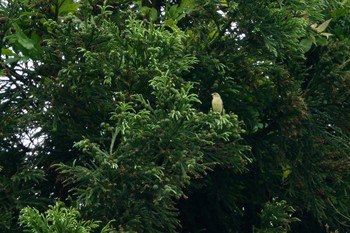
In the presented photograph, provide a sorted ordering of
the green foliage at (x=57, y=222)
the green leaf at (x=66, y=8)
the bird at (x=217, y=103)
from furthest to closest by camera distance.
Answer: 1. the green leaf at (x=66, y=8)
2. the bird at (x=217, y=103)
3. the green foliage at (x=57, y=222)

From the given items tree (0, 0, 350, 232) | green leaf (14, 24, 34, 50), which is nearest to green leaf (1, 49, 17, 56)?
tree (0, 0, 350, 232)

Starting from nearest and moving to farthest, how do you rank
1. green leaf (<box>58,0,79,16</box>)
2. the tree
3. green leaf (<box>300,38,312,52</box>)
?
the tree, green leaf (<box>58,0,79,16</box>), green leaf (<box>300,38,312,52</box>)

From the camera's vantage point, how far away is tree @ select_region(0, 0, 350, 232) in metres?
7.72

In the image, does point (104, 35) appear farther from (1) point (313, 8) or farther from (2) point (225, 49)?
(1) point (313, 8)

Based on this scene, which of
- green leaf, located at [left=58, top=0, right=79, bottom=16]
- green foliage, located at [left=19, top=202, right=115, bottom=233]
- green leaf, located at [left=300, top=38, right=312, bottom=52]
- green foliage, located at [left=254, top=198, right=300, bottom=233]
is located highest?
green leaf, located at [left=58, top=0, right=79, bottom=16]

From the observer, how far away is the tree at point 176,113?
25.3 feet

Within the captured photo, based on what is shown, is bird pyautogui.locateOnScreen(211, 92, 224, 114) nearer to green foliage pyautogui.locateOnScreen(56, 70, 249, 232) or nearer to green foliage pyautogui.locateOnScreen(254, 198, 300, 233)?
green foliage pyautogui.locateOnScreen(56, 70, 249, 232)

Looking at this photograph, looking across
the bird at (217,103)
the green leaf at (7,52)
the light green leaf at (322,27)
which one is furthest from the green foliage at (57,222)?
the light green leaf at (322,27)

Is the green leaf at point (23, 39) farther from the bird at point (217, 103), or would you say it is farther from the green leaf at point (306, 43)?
the green leaf at point (306, 43)

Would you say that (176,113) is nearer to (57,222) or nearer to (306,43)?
(57,222)

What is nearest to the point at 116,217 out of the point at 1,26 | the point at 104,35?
the point at 104,35

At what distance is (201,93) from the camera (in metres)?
9.37

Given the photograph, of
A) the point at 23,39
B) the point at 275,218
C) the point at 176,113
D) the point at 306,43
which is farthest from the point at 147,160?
the point at 306,43

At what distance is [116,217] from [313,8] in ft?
11.1
